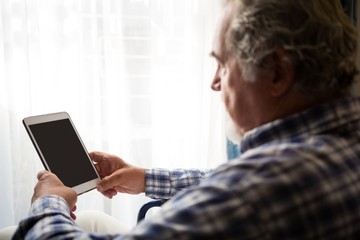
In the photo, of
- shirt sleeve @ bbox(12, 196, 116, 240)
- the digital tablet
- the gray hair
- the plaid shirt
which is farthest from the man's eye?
the digital tablet

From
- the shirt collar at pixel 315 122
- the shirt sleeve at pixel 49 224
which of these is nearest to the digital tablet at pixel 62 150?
the shirt sleeve at pixel 49 224

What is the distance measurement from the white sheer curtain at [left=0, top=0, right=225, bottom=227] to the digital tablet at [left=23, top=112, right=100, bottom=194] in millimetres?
612

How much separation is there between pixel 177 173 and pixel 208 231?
2.32 ft

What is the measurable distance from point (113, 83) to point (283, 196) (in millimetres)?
1347

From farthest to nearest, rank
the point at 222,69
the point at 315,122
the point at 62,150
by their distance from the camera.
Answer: the point at 62,150 < the point at 222,69 < the point at 315,122

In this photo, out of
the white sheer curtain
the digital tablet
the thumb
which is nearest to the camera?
the digital tablet

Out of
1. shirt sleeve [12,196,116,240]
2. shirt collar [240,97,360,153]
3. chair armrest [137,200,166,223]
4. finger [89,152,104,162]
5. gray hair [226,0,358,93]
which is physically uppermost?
gray hair [226,0,358,93]

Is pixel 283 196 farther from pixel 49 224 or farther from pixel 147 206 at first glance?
pixel 147 206

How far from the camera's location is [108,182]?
1.25 m

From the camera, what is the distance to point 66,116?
124 cm

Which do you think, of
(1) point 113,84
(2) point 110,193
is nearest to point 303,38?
(2) point 110,193

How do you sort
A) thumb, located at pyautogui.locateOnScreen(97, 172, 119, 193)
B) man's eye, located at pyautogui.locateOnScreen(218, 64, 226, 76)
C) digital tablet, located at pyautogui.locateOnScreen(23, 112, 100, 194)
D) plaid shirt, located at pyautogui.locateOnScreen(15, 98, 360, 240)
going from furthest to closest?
1. thumb, located at pyautogui.locateOnScreen(97, 172, 119, 193)
2. digital tablet, located at pyautogui.locateOnScreen(23, 112, 100, 194)
3. man's eye, located at pyautogui.locateOnScreen(218, 64, 226, 76)
4. plaid shirt, located at pyautogui.locateOnScreen(15, 98, 360, 240)

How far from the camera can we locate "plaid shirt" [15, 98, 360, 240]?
60cm

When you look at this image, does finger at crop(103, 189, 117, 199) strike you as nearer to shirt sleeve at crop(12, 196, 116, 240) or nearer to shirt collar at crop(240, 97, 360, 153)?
shirt sleeve at crop(12, 196, 116, 240)
